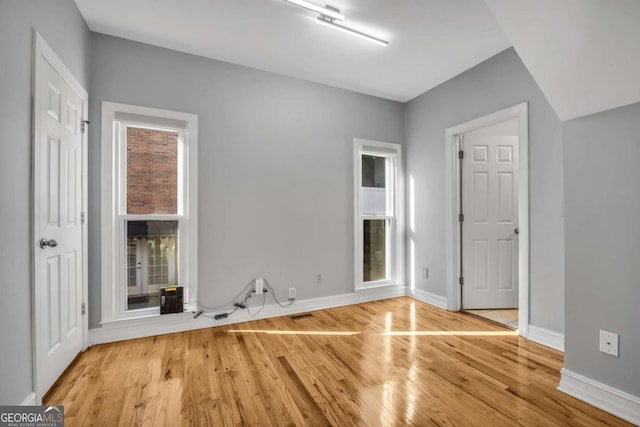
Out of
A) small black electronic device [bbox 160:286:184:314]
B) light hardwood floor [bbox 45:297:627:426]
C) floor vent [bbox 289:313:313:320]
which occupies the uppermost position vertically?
small black electronic device [bbox 160:286:184:314]

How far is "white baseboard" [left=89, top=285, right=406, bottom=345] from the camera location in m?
2.62

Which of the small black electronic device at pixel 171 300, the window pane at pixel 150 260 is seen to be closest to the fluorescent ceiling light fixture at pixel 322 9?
the window pane at pixel 150 260

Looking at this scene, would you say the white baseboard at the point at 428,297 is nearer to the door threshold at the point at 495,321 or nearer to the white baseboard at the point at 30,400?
the door threshold at the point at 495,321

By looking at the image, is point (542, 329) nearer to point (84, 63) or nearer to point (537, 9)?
point (537, 9)

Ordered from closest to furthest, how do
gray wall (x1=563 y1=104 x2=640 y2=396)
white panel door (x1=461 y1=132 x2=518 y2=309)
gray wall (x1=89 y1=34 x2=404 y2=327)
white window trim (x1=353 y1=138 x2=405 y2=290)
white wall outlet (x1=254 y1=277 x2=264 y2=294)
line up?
gray wall (x1=563 y1=104 x2=640 y2=396) < gray wall (x1=89 y1=34 x2=404 y2=327) < white wall outlet (x1=254 y1=277 x2=264 y2=294) < white panel door (x1=461 y1=132 x2=518 y2=309) < white window trim (x1=353 y1=138 x2=405 y2=290)

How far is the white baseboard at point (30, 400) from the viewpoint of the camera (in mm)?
1569

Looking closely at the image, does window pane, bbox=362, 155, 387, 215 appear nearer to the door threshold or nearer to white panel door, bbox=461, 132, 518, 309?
white panel door, bbox=461, 132, 518, 309

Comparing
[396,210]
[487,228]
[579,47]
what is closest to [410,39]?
[579,47]

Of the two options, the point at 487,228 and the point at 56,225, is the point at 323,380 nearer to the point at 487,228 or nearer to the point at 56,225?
the point at 56,225

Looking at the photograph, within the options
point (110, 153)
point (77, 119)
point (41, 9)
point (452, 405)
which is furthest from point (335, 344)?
point (41, 9)

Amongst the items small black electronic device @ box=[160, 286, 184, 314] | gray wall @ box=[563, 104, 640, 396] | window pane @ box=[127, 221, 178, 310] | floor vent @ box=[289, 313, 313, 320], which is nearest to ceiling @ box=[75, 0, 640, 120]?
gray wall @ box=[563, 104, 640, 396]

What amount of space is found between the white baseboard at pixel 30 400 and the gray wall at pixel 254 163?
39.2 inches

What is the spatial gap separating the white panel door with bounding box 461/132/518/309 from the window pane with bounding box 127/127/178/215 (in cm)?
333

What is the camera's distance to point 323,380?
6.55ft
